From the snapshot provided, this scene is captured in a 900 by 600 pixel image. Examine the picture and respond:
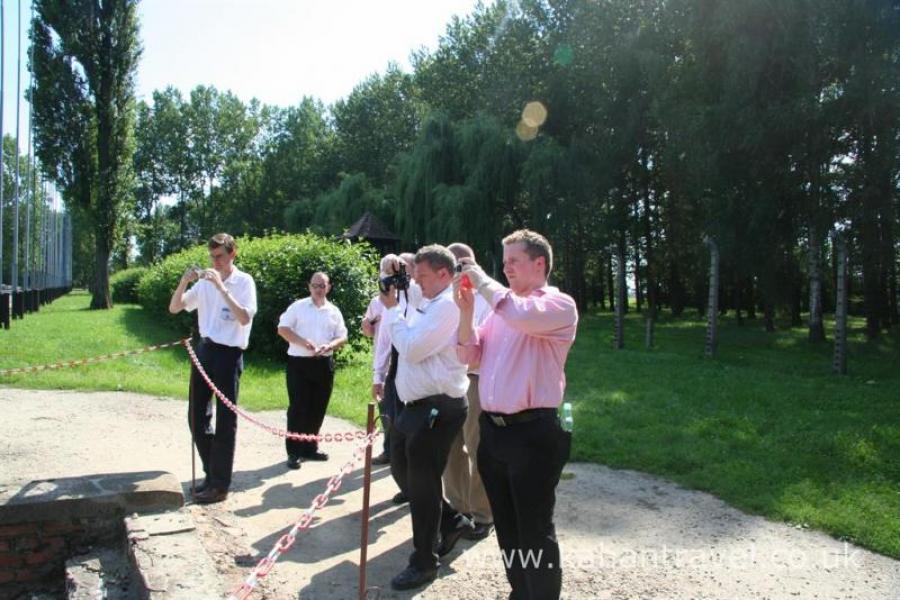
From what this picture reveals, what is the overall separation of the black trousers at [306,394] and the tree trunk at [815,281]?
14633 mm

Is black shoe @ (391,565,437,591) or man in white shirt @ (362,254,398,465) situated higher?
man in white shirt @ (362,254,398,465)

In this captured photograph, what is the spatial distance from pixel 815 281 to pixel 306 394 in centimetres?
1779

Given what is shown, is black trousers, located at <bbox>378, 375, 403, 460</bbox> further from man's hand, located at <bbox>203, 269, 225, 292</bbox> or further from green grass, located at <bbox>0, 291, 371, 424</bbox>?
green grass, located at <bbox>0, 291, 371, 424</bbox>

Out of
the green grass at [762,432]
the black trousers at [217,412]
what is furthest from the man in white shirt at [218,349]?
the green grass at [762,432]

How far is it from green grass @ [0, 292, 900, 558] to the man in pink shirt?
9.82ft

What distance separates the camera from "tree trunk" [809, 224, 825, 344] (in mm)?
17961

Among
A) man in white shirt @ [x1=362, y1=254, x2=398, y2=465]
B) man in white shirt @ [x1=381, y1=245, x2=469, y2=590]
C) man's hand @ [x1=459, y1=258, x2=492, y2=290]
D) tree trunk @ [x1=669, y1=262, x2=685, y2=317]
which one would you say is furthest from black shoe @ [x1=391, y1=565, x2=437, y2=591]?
tree trunk @ [x1=669, y1=262, x2=685, y2=317]

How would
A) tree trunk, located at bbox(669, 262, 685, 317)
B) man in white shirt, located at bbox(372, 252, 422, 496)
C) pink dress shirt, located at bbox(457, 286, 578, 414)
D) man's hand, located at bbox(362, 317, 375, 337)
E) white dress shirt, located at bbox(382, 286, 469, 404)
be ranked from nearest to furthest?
pink dress shirt, located at bbox(457, 286, 578, 414)
white dress shirt, located at bbox(382, 286, 469, 404)
man in white shirt, located at bbox(372, 252, 422, 496)
man's hand, located at bbox(362, 317, 375, 337)
tree trunk, located at bbox(669, 262, 685, 317)

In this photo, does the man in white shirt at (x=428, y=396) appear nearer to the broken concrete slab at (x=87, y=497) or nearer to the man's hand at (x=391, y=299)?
the man's hand at (x=391, y=299)

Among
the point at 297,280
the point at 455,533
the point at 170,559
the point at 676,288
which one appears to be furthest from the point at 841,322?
the point at 676,288

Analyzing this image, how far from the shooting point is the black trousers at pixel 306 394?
7.20m

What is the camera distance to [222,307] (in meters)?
5.77

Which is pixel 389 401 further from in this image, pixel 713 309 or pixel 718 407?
pixel 713 309

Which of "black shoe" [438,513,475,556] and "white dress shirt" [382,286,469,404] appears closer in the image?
"white dress shirt" [382,286,469,404]
